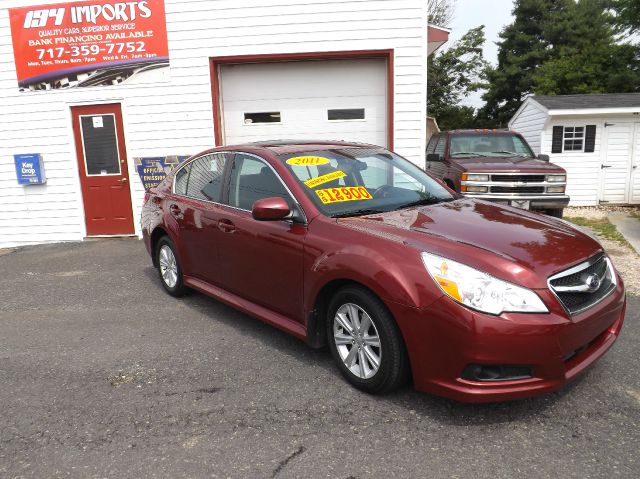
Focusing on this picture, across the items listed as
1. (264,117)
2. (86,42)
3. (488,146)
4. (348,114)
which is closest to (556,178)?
(488,146)

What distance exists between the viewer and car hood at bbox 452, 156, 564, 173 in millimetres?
8203

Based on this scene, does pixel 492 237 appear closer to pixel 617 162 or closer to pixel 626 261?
pixel 626 261

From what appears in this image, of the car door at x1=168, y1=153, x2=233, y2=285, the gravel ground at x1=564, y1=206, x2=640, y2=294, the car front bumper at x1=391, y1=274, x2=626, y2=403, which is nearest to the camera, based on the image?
the car front bumper at x1=391, y1=274, x2=626, y2=403

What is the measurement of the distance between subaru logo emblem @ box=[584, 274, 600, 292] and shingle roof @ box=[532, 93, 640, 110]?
11.4 m

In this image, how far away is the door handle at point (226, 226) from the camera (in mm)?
4085

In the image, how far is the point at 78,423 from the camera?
119 inches

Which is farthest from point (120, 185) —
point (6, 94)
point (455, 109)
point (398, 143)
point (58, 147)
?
point (455, 109)

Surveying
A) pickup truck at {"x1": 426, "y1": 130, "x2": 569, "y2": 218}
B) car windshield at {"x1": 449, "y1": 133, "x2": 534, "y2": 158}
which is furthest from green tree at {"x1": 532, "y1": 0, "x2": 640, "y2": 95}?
pickup truck at {"x1": 426, "y1": 130, "x2": 569, "y2": 218}

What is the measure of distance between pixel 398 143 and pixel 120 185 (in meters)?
4.79

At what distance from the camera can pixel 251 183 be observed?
13.4ft

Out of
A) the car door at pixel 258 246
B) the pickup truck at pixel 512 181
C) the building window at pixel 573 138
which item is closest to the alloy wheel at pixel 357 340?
the car door at pixel 258 246

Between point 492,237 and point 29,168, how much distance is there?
8.16 metres

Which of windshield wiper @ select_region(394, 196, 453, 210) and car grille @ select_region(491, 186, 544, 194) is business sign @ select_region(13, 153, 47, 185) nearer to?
windshield wiper @ select_region(394, 196, 453, 210)

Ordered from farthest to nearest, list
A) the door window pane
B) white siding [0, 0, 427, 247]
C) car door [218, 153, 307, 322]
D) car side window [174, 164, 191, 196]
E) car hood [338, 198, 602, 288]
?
the door window pane
white siding [0, 0, 427, 247]
car side window [174, 164, 191, 196]
car door [218, 153, 307, 322]
car hood [338, 198, 602, 288]
